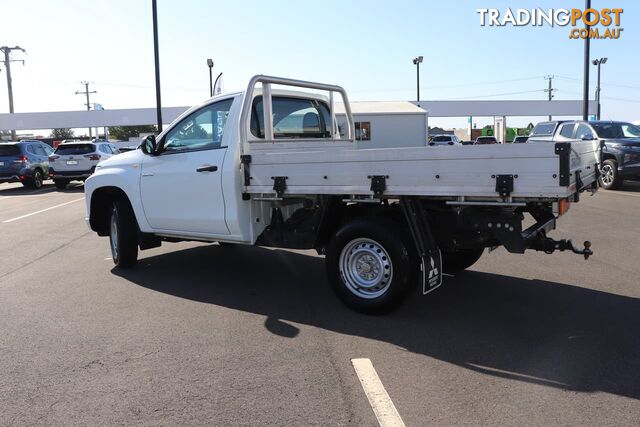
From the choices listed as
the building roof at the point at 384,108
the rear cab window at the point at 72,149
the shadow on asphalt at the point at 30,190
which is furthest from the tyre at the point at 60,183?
the building roof at the point at 384,108

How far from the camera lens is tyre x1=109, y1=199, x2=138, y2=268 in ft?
23.8

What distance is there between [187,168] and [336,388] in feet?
11.6

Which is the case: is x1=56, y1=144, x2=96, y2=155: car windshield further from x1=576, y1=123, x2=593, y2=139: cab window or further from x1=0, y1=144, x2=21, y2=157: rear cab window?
x1=576, y1=123, x2=593, y2=139: cab window

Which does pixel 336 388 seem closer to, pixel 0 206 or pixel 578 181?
pixel 578 181

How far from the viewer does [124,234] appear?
7273 millimetres

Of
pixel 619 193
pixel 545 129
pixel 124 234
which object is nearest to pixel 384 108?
pixel 545 129

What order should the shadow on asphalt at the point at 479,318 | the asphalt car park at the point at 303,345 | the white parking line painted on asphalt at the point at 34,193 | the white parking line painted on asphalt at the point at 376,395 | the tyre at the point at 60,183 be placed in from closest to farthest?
the white parking line painted on asphalt at the point at 376,395
the asphalt car park at the point at 303,345
the shadow on asphalt at the point at 479,318
the white parking line painted on asphalt at the point at 34,193
the tyre at the point at 60,183

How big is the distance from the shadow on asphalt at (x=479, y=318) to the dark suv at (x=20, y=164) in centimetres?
1588

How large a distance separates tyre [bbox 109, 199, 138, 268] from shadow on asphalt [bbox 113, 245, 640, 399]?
6.6 inches

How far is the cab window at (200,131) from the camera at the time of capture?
20.3 ft

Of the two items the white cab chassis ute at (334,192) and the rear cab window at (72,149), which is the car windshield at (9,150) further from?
the white cab chassis ute at (334,192)

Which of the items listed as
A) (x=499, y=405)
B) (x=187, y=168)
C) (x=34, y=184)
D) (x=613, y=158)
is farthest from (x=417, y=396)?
(x=34, y=184)

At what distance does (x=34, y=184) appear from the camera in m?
21.4

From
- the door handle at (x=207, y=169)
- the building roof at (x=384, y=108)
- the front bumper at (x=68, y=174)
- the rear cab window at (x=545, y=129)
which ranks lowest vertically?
the front bumper at (x=68, y=174)
